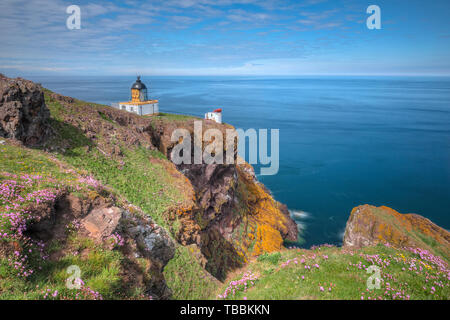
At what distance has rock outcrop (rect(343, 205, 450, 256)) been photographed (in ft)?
73.4

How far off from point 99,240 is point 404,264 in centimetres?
995

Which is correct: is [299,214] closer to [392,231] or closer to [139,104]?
[392,231]

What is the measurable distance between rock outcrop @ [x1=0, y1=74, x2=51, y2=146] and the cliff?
0.07 metres

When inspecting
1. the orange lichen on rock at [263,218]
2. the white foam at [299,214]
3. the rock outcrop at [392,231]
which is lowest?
the white foam at [299,214]

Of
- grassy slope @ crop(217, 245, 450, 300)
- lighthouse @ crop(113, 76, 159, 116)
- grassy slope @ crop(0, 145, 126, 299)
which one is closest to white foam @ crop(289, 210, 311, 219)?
lighthouse @ crop(113, 76, 159, 116)

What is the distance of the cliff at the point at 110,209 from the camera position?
20.1ft

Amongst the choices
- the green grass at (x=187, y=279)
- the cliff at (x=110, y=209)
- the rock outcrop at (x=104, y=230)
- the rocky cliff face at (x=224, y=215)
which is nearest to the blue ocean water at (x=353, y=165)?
the rocky cliff face at (x=224, y=215)

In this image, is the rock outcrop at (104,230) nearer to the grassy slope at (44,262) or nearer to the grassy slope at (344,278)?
the grassy slope at (44,262)

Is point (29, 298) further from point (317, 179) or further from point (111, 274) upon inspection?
point (317, 179)

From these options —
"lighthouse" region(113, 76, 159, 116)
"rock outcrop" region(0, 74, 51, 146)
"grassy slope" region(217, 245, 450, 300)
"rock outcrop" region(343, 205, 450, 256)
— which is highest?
"lighthouse" region(113, 76, 159, 116)

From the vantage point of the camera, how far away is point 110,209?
8.00m

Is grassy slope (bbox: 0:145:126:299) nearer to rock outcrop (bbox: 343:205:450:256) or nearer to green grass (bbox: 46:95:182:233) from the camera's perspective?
green grass (bbox: 46:95:182:233)

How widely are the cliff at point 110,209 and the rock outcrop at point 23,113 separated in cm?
7
